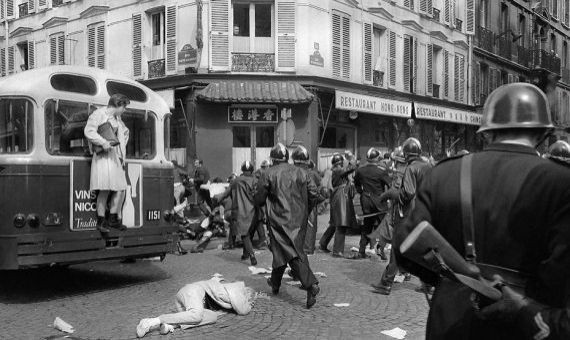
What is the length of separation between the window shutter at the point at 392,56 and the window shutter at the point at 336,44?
336 cm

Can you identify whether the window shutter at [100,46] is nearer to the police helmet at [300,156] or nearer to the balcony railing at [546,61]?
the police helmet at [300,156]

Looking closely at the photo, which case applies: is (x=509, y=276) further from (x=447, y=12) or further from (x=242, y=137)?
(x=447, y=12)

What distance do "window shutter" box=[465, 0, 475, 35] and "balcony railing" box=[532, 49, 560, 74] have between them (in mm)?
9429

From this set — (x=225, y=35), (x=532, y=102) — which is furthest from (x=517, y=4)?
(x=532, y=102)

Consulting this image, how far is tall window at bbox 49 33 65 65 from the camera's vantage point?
957 inches

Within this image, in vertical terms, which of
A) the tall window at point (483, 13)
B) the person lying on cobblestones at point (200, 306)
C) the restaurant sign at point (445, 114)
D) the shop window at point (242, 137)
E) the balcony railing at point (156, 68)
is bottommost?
the person lying on cobblestones at point (200, 306)

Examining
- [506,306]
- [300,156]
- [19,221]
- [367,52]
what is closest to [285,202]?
[300,156]

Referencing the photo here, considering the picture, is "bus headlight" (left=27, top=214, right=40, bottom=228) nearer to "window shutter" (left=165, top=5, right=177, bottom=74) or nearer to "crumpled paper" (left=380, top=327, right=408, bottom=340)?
"crumpled paper" (left=380, top=327, right=408, bottom=340)

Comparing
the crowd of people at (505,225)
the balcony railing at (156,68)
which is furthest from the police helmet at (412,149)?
the balcony railing at (156,68)

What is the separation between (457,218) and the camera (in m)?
2.46

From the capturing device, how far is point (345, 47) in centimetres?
2158

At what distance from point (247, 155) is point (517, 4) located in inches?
898

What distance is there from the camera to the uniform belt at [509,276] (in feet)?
7.55

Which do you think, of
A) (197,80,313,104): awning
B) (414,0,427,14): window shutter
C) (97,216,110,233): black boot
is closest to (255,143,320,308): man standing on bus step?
(97,216,110,233): black boot
